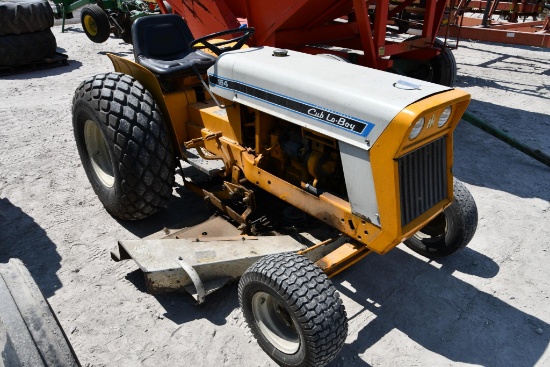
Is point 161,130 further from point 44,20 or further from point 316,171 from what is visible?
point 44,20

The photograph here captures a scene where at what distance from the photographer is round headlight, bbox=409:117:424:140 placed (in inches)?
92.6

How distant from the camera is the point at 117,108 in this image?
3422 millimetres

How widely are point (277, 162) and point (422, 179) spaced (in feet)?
3.19

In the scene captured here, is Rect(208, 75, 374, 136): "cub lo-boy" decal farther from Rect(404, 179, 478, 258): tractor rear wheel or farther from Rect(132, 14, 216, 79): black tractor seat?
Rect(404, 179, 478, 258): tractor rear wheel

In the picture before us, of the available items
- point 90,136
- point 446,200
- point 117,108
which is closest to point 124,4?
point 90,136

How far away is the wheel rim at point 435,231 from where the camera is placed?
11.0ft

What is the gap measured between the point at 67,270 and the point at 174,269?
3.21 feet

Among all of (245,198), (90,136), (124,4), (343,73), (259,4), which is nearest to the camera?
(343,73)

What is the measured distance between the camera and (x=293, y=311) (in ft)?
7.94

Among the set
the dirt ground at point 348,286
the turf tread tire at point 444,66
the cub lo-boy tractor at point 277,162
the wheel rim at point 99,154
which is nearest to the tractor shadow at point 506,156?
the dirt ground at point 348,286

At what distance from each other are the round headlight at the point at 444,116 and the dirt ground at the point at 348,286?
48.3 inches

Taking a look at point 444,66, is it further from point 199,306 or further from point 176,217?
point 199,306

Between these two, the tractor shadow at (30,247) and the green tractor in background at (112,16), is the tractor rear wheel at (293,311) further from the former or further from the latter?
the green tractor in background at (112,16)

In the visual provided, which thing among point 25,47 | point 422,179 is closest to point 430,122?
point 422,179
